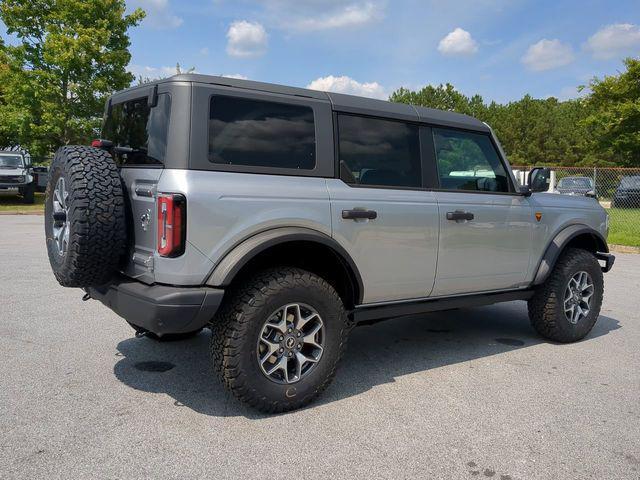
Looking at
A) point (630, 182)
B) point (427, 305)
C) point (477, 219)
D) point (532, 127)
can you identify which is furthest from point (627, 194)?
point (532, 127)

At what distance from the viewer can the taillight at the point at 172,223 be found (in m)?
2.96

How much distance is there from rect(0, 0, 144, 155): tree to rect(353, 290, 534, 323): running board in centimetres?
1967

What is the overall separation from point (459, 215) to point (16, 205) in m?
20.8

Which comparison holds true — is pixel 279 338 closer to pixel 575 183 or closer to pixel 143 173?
pixel 143 173

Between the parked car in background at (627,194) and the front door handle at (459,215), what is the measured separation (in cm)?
1598

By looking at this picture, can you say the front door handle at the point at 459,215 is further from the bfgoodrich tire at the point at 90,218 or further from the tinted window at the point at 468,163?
the bfgoodrich tire at the point at 90,218

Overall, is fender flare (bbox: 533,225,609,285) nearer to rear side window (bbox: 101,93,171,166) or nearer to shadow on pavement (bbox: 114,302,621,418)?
shadow on pavement (bbox: 114,302,621,418)

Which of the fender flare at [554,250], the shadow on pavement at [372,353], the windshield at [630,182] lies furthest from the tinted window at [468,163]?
the windshield at [630,182]

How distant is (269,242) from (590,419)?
2.28m

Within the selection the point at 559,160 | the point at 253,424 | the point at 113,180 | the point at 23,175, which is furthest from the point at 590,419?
the point at 559,160

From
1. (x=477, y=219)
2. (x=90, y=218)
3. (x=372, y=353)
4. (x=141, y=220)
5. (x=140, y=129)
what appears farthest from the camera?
(x=372, y=353)

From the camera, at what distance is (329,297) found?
3488mm

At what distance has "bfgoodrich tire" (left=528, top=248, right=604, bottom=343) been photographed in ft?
16.1

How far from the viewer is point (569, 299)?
16.6ft
